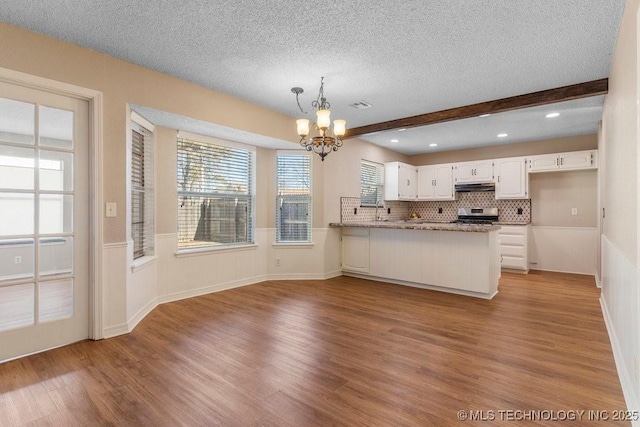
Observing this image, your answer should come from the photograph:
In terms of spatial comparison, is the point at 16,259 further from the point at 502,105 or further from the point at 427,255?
the point at 502,105

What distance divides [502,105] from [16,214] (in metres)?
4.92

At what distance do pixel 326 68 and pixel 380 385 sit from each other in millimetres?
2717

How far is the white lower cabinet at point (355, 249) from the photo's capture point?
5.27 m

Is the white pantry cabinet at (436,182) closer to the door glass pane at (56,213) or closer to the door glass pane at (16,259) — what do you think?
the door glass pane at (56,213)

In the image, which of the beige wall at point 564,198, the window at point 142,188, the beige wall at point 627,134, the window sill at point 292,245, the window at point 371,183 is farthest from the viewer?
the window at point 371,183

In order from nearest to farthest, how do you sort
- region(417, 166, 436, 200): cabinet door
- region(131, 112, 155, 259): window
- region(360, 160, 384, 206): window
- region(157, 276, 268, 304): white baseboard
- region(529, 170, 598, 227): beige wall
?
region(131, 112, 155, 259): window → region(157, 276, 268, 304): white baseboard → region(529, 170, 598, 227): beige wall → region(360, 160, 384, 206): window → region(417, 166, 436, 200): cabinet door

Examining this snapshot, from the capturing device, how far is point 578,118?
4625 millimetres

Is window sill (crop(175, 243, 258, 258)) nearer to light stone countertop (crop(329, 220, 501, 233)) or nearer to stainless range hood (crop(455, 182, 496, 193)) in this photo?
light stone countertop (crop(329, 220, 501, 233))

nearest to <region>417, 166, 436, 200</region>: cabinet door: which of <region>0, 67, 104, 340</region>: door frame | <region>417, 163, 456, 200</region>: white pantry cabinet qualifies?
<region>417, 163, 456, 200</region>: white pantry cabinet

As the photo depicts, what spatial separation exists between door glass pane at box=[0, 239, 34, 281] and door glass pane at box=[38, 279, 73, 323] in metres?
0.16

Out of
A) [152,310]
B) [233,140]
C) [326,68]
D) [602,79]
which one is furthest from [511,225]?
[152,310]

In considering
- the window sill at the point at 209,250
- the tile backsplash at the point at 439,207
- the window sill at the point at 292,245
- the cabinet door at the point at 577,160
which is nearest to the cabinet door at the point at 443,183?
the tile backsplash at the point at 439,207

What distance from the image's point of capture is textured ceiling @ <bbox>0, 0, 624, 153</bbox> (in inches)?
86.8

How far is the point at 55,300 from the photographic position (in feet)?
8.68
